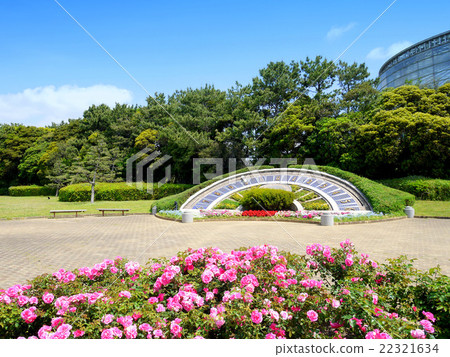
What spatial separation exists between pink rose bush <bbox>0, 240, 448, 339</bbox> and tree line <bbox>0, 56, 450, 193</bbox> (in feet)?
62.1

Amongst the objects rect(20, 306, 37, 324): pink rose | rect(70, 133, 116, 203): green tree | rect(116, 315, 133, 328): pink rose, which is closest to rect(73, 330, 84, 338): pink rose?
rect(116, 315, 133, 328): pink rose

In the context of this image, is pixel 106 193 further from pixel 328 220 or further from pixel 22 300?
pixel 22 300

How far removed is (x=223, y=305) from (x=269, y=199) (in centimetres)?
1180

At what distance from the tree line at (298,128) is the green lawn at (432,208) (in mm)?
3961

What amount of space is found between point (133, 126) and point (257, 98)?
16.9m

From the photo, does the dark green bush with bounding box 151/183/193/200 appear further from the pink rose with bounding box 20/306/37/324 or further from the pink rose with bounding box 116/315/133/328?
the pink rose with bounding box 116/315/133/328

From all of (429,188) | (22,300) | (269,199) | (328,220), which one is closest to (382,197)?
(328,220)

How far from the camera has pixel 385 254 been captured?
20.9 ft

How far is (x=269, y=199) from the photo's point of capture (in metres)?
14.3

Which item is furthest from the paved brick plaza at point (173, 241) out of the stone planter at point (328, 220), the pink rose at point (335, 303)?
the pink rose at point (335, 303)

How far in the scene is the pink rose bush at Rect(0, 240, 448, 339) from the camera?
8.07ft

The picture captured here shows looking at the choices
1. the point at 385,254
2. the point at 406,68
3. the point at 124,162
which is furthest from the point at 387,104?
the point at 406,68

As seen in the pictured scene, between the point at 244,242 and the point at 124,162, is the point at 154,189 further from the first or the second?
the point at 244,242

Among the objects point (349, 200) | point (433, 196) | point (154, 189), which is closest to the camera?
point (349, 200)
